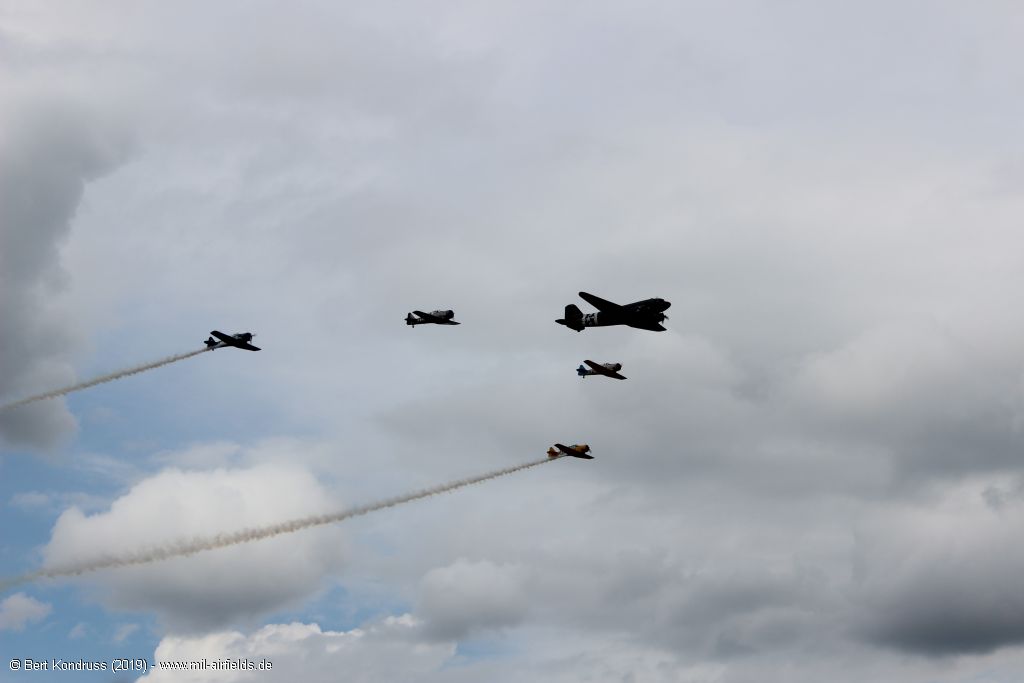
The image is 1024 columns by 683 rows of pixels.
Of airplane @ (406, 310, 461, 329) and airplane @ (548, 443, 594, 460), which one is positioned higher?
airplane @ (406, 310, 461, 329)

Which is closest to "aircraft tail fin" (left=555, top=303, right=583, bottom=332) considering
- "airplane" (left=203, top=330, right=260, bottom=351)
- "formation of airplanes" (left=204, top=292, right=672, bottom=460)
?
"formation of airplanes" (left=204, top=292, right=672, bottom=460)

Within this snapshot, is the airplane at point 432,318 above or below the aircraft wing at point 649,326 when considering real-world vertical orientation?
above

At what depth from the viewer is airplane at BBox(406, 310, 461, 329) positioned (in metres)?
195

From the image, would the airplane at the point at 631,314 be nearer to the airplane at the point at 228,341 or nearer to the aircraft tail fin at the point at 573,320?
the aircraft tail fin at the point at 573,320

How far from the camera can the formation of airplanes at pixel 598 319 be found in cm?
17662

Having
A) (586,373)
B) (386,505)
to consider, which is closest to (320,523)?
(386,505)

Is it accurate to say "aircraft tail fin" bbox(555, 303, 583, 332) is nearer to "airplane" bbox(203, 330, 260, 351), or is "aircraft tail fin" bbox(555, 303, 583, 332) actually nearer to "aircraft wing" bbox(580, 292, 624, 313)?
"aircraft wing" bbox(580, 292, 624, 313)

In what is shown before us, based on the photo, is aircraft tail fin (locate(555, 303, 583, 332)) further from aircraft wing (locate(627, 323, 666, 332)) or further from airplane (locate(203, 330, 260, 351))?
airplane (locate(203, 330, 260, 351))

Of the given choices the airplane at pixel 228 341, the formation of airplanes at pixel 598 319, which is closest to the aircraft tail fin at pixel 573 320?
the formation of airplanes at pixel 598 319

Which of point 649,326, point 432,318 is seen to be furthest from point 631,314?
point 432,318

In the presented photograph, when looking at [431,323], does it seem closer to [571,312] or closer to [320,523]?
[571,312]

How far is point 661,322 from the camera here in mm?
179000

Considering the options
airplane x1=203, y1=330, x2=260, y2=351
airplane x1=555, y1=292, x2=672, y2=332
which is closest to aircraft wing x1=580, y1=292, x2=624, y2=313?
airplane x1=555, y1=292, x2=672, y2=332

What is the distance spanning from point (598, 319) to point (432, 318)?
27386mm
